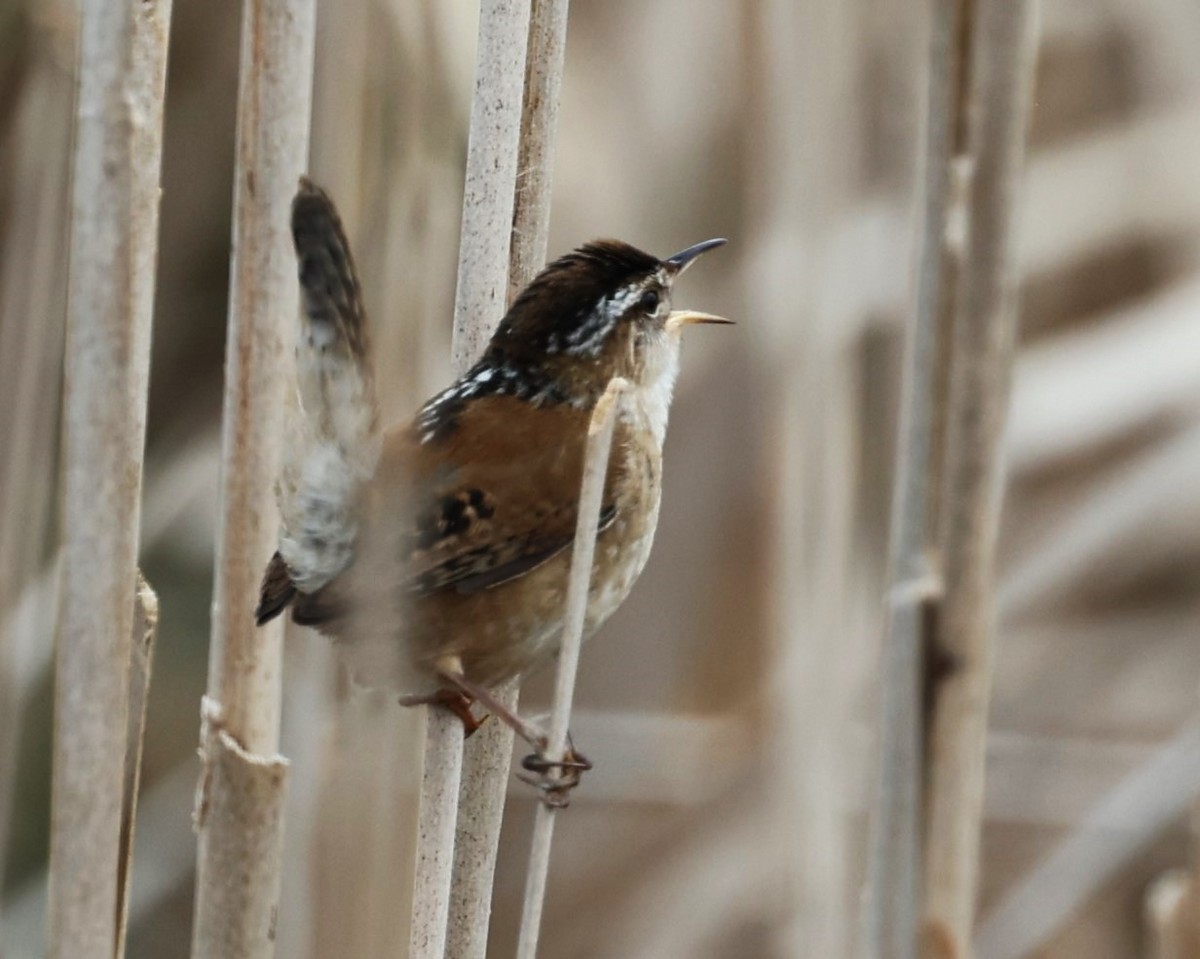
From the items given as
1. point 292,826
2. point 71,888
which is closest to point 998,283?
point 71,888

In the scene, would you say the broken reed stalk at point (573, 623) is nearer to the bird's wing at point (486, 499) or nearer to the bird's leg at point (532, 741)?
the bird's leg at point (532, 741)

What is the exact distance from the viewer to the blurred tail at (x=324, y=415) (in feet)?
5.02

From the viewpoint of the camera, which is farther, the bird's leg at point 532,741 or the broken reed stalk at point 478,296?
the bird's leg at point 532,741

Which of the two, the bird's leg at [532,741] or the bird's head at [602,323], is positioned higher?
the bird's head at [602,323]

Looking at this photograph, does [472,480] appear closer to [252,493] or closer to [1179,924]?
[252,493]

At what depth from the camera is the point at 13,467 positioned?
2.24 metres

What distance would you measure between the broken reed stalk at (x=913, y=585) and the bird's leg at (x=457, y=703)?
48cm

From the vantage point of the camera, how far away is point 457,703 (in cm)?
181

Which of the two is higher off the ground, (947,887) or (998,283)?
(998,283)

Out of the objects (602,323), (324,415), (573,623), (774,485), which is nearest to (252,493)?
(324,415)

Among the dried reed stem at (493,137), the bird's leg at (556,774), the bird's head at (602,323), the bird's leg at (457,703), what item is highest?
the dried reed stem at (493,137)

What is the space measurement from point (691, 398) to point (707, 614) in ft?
1.69

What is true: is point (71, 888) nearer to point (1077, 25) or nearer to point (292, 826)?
point (292, 826)

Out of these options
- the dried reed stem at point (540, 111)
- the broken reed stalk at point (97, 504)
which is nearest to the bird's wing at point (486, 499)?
the dried reed stem at point (540, 111)
